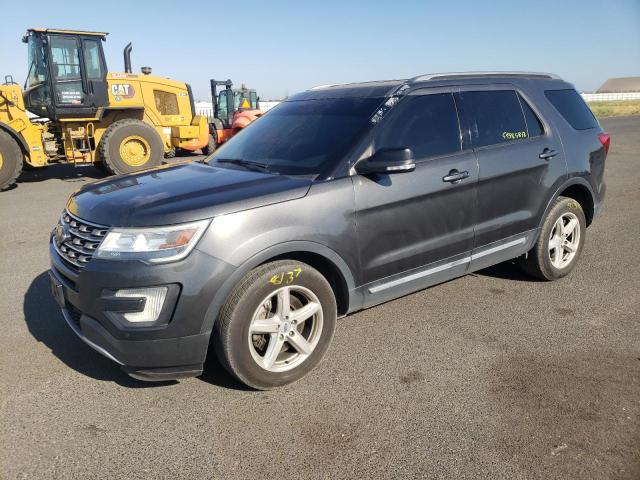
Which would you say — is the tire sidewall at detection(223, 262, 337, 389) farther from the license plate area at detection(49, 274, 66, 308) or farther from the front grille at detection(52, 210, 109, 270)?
the license plate area at detection(49, 274, 66, 308)

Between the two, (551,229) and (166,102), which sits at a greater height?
(166,102)

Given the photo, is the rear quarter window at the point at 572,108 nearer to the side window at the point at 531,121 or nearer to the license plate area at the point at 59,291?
the side window at the point at 531,121

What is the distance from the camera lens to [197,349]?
2.90m

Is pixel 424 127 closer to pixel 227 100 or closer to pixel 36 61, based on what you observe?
pixel 36 61

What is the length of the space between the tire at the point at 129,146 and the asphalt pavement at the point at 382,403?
7595mm

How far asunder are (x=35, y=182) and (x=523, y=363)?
11.6 m

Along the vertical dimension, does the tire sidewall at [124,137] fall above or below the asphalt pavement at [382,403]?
above

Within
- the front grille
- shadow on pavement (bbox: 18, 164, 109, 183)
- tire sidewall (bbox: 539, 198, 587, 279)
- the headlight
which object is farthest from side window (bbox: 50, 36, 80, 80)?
tire sidewall (bbox: 539, 198, 587, 279)

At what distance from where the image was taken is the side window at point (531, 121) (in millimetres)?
4484

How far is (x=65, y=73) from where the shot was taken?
11289 millimetres

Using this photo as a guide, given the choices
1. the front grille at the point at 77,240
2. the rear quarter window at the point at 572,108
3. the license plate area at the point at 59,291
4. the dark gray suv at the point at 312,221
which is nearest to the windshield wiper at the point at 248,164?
the dark gray suv at the point at 312,221

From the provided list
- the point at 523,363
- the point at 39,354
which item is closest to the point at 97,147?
the point at 39,354

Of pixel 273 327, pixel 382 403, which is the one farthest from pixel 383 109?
pixel 382 403

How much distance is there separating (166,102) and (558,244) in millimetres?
11559
